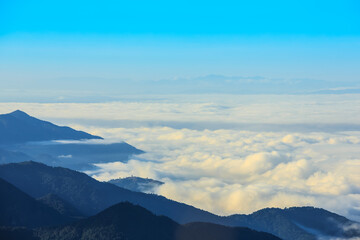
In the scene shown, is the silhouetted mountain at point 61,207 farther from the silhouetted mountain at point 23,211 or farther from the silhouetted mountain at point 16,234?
the silhouetted mountain at point 16,234

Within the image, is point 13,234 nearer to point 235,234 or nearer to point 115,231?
point 115,231

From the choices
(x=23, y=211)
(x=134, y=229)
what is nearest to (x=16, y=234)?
(x=23, y=211)

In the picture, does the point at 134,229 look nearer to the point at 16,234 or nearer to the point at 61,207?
the point at 16,234

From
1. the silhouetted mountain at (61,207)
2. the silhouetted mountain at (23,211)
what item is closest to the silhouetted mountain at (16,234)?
the silhouetted mountain at (23,211)

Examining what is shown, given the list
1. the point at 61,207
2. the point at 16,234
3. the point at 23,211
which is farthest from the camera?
the point at 61,207

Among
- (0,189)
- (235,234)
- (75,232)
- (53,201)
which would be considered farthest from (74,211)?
(235,234)

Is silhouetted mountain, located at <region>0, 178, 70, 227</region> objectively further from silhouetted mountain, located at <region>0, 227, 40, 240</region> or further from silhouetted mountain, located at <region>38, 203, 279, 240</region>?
silhouetted mountain, located at <region>38, 203, 279, 240</region>
